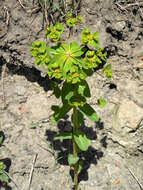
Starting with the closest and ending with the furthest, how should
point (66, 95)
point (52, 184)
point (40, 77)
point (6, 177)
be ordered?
point (66, 95)
point (6, 177)
point (52, 184)
point (40, 77)

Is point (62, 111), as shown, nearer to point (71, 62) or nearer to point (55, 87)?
point (55, 87)

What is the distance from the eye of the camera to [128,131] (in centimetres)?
337

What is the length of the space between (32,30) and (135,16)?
4.71ft

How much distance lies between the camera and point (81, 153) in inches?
138

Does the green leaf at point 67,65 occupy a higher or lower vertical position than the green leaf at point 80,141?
higher

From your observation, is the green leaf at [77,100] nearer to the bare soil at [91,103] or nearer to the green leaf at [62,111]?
the green leaf at [62,111]

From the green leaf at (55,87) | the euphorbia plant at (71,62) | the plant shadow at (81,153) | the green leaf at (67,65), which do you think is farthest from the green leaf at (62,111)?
the plant shadow at (81,153)

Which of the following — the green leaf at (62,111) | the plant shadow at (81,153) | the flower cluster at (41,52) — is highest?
the flower cluster at (41,52)

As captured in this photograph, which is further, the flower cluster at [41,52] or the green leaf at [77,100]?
the green leaf at [77,100]

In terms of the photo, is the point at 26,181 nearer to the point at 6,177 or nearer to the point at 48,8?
the point at 6,177

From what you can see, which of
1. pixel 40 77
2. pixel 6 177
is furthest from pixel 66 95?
pixel 6 177

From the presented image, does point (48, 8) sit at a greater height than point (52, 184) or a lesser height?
greater

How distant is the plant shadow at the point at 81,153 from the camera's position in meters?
3.48

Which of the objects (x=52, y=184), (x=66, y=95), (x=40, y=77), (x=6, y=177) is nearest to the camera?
(x=66, y=95)
